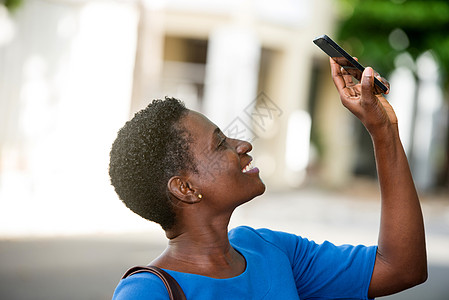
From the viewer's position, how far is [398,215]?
1935 millimetres

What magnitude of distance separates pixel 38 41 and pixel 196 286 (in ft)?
30.8

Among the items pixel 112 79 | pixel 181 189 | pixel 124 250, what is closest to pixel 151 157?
pixel 181 189

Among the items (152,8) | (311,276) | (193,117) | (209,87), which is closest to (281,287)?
(311,276)

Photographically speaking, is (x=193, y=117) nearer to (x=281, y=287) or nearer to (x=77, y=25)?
(x=281, y=287)

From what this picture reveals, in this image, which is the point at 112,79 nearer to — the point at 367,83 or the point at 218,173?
the point at 218,173

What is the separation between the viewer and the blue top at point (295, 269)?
1.87 metres

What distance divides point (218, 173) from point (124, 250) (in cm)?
526

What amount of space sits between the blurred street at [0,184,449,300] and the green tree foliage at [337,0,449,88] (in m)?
3.20

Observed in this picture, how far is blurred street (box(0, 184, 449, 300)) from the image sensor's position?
216 inches

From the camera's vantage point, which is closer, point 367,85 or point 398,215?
point 367,85

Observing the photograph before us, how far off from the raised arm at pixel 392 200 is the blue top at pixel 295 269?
0.07 metres

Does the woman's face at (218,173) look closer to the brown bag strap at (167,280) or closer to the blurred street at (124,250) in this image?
the brown bag strap at (167,280)

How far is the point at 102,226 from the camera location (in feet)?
26.8

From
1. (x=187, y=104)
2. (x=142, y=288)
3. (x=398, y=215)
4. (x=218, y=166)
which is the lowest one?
(x=142, y=288)
